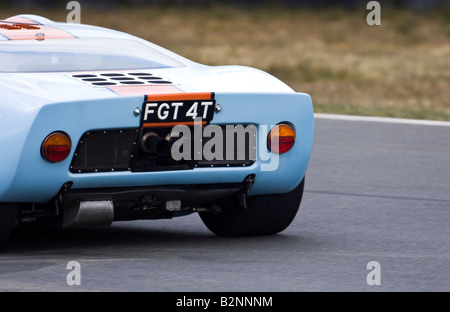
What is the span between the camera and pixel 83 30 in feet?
24.3

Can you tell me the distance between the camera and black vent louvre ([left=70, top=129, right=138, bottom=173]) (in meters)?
6.21

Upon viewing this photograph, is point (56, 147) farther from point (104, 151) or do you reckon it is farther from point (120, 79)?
point (120, 79)

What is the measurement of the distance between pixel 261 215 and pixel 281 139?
0.57 m

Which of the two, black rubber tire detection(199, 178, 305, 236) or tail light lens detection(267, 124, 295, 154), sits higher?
tail light lens detection(267, 124, 295, 154)

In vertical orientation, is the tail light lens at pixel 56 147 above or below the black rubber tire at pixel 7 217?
above

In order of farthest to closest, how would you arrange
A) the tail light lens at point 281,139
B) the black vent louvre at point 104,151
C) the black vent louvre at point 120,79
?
the tail light lens at point 281,139
the black vent louvre at point 120,79
the black vent louvre at point 104,151

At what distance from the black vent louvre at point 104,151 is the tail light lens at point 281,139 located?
30.9 inches

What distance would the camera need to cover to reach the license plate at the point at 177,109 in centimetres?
625

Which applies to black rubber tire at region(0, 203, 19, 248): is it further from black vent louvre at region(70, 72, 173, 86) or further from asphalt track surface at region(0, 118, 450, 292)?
black vent louvre at region(70, 72, 173, 86)

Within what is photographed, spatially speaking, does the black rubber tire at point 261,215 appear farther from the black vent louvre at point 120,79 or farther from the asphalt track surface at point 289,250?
the black vent louvre at point 120,79

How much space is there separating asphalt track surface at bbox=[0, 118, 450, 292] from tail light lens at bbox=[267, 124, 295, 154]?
0.58 metres

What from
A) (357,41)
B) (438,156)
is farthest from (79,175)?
(357,41)

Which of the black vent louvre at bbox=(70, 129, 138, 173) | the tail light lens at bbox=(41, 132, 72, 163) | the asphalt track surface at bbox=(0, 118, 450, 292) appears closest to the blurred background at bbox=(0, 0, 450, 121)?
the asphalt track surface at bbox=(0, 118, 450, 292)

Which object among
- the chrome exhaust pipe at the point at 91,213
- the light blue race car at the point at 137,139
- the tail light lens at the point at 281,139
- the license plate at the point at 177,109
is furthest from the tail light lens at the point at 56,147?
the tail light lens at the point at 281,139
